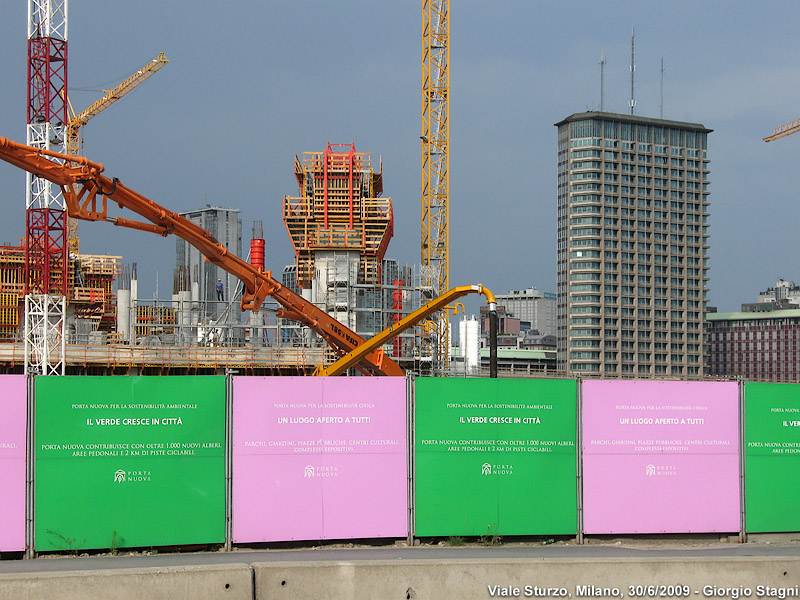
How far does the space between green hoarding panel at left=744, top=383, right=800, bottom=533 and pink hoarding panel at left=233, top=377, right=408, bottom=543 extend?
5262mm

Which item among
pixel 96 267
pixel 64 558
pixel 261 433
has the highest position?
pixel 96 267

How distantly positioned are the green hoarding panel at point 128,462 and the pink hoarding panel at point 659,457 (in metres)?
5.44

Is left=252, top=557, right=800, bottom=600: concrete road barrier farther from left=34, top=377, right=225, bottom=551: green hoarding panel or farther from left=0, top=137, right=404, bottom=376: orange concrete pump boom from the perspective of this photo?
left=0, top=137, right=404, bottom=376: orange concrete pump boom

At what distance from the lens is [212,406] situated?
44.8ft

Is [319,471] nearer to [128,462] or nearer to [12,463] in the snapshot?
[128,462]

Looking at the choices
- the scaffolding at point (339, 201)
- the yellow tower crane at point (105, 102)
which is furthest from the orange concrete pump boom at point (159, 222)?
the scaffolding at point (339, 201)

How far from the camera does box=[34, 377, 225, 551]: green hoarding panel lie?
13.2 m

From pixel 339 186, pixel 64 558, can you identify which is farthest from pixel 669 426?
pixel 339 186

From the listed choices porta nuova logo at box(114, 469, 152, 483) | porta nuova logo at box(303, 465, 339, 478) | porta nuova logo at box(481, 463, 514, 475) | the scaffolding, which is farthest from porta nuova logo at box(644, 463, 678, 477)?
the scaffolding

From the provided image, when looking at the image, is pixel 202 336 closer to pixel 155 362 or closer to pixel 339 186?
pixel 155 362

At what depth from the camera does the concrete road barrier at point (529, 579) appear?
10977 millimetres

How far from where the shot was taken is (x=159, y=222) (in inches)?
1297

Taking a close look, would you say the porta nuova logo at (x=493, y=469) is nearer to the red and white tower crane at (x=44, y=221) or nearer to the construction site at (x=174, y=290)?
the construction site at (x=174, y=290)

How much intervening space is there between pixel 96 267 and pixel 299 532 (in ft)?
296
